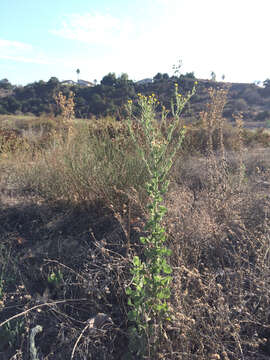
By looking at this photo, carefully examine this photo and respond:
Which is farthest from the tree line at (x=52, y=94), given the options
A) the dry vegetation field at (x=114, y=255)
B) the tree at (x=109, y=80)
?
the dry vegetation field at (x=114, y=255)

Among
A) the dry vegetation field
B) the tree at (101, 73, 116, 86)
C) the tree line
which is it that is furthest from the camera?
the tree at (101, 73, 116, 86)

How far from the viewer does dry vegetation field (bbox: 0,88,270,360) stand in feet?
5.69

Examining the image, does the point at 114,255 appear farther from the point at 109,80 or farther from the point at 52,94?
the point at 109,80

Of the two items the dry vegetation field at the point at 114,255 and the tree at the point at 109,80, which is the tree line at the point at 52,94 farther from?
the dry vegetation field at the point at 114,255

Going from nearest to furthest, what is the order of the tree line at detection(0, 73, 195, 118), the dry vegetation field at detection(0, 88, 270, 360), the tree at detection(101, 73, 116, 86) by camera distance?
the dry vegetation field at detection(0, 88, 270, 360), the tree line at detection(0, 73, 195, 118), the tree at detection(101, 73, 116, 86)

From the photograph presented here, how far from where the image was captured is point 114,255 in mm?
2691

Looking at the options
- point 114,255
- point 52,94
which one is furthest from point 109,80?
point 114,255

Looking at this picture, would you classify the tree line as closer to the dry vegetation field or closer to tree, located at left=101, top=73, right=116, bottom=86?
tree, located at left=101, top=73, right=116, bottom=86

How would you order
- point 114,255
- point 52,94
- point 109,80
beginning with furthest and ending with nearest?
point 109,80 → point 52,94 → point 114,255

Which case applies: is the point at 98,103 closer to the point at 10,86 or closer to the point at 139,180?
the point at 139,180

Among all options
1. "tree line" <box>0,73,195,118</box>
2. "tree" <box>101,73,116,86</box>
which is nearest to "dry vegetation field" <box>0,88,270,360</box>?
"tree line" <box>0,73,195,118</box>

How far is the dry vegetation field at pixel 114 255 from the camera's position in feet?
5.69

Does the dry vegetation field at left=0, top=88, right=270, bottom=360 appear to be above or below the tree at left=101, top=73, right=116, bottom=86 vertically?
below

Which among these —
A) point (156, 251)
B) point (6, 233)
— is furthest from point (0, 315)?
point (156, 251)
